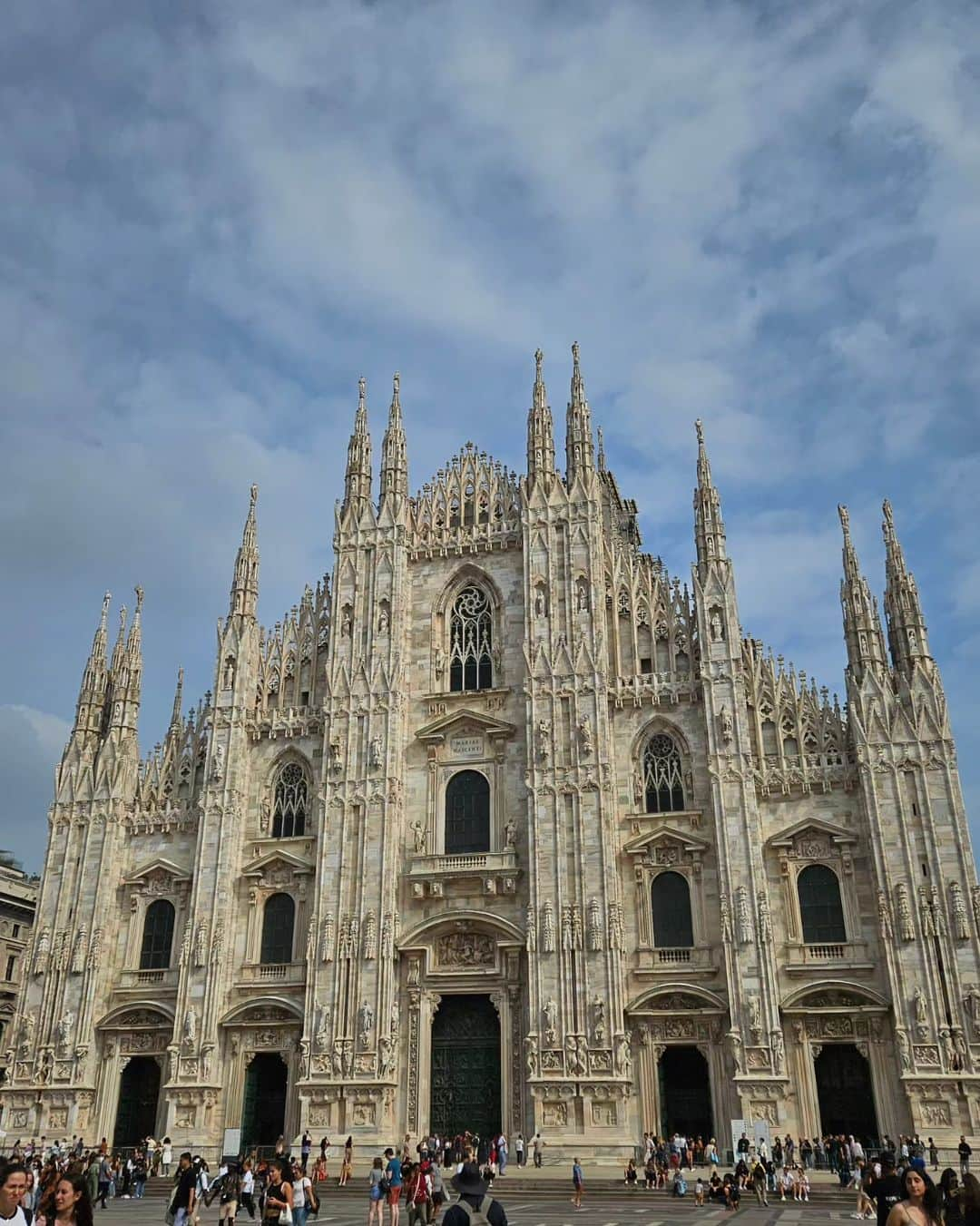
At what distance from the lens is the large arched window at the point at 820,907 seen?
105 feet

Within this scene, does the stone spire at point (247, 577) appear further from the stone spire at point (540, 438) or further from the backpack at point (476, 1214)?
the backpack at point (476, 1214)

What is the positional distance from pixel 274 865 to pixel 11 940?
78.2ft

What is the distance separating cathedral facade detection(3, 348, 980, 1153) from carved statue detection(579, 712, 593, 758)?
0.10 metres

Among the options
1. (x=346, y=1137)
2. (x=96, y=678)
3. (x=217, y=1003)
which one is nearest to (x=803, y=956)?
(x=346, y=1137)

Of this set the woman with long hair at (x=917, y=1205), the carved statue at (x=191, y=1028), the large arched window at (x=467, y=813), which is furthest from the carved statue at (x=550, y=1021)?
the woman with long hair at (x=917, y=1205)

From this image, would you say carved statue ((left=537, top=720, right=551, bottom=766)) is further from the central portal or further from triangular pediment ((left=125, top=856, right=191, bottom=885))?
triangular pediment ((left=125, top=856, right=191, bottom=885))

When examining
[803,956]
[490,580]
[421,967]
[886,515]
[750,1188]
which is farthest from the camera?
[490,580]

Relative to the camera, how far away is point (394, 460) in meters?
41.8

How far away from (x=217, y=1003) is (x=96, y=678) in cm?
1344

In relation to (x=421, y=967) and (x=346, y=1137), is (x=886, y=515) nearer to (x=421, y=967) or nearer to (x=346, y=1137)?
(x=421, y=967)

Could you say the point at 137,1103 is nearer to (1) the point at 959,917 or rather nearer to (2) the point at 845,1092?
(2) the point at 845,1092

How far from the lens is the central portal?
32688 mm

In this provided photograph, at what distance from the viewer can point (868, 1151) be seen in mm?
29203

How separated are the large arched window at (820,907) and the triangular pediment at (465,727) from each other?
10.2 meters
